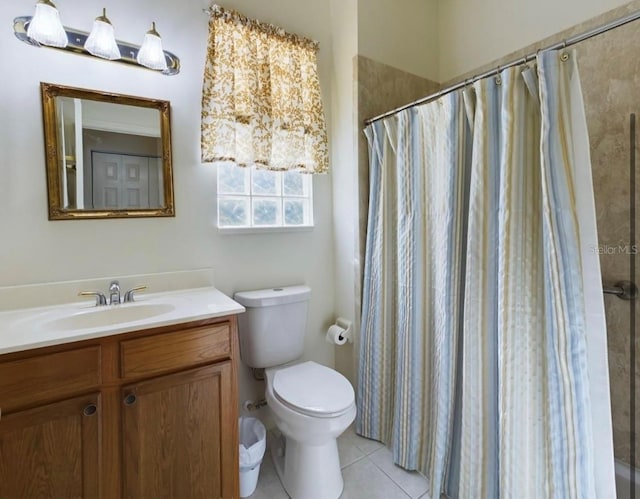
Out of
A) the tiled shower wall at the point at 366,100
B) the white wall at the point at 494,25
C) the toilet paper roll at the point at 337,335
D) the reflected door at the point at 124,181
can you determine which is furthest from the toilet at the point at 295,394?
the white wall at the point at 494,25

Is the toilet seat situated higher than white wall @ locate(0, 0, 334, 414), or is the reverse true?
white wall @ locate(0, 0, 334, 414)

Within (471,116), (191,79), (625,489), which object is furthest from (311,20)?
(625,489)

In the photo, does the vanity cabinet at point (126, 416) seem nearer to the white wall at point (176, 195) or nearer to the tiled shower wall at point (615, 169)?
the white wall at point (176, 195)

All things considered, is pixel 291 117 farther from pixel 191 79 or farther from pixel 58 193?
pixel 58 193

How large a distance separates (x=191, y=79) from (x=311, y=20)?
34.4 inches

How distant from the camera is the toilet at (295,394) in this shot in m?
1.37

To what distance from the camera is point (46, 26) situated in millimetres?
1218

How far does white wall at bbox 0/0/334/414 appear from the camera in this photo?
1287 mm

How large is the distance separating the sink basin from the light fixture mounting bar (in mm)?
1053

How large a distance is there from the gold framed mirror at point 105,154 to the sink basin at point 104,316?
420 millimetres

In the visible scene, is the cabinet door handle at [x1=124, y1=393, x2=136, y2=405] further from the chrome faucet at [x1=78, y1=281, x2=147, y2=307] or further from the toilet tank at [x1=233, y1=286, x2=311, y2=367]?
the toilet tank at [x1=233, y1=286, x2=311, y2=367]

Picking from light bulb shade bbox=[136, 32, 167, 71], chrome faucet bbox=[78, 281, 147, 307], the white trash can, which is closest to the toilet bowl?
the white trash can

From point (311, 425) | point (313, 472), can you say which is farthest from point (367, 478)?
point (311, 425)

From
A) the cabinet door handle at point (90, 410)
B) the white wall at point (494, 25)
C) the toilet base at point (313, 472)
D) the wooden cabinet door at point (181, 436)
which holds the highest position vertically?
the white wall at point (494, 25)
